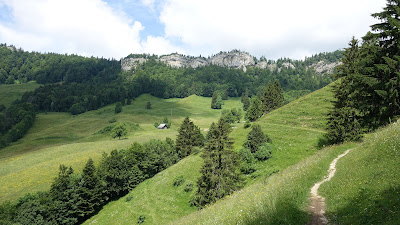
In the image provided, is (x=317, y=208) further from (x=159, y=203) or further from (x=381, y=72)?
(x=159, y=203)

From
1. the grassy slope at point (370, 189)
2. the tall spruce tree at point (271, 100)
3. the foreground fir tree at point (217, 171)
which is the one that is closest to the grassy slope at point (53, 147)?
the tall spruce tree at point (271, 100)

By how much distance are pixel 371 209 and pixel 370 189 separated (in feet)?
7.51

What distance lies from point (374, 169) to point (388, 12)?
23422mm

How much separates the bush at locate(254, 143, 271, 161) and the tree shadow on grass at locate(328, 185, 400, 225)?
3666cm

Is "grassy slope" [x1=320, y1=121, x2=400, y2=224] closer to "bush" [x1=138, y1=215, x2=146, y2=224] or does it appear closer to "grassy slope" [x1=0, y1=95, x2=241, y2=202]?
"bush" [x1=138, y1=215, x2=146, y2=224]

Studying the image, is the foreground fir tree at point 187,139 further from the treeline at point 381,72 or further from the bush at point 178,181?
the treeline at point 381,72

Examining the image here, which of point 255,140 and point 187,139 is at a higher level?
point 255,140

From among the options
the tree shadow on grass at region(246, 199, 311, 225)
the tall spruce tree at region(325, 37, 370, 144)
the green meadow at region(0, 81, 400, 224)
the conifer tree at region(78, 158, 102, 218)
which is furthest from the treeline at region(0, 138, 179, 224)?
the tree shadow on grass at region(246, 199, 311, 225)

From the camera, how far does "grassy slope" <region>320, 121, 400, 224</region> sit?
10.1 meters

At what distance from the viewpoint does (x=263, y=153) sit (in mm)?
48812

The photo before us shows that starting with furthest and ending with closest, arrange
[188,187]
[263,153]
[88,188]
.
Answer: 1. [88,188]
2. [263,153]
3. [188,187]

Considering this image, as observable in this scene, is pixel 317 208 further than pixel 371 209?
Yes

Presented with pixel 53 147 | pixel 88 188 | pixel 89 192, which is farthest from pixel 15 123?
pixel 89 192

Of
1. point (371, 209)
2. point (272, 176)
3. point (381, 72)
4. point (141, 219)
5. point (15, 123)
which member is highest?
point (381, 72)
